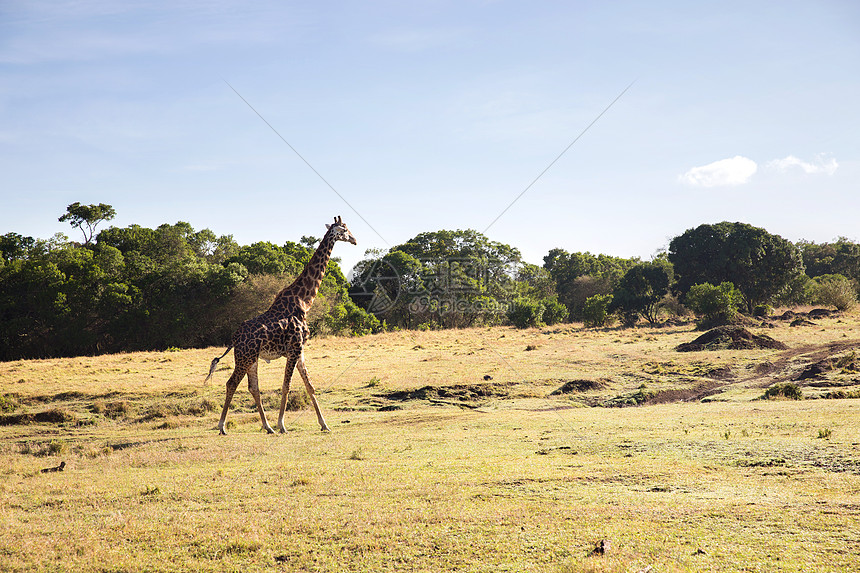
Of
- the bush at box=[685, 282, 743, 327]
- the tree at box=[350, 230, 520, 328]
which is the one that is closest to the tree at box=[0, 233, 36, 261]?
the tree at box=[350, 230, 520, 328]

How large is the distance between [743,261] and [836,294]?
10.9m

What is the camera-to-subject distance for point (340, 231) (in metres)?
17.5

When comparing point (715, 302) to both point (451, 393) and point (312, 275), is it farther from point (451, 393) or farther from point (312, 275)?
point (312, 275)

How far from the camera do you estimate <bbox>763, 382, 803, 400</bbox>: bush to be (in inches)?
744

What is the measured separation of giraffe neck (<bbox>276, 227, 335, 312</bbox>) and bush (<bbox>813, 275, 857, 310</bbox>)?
61355mm

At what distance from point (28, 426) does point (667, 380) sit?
75.0ft

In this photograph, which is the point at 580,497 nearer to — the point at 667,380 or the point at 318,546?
the point at 318,546

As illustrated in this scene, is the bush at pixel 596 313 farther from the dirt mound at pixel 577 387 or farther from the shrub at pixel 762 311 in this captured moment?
the dirt mound at pixel 577 387

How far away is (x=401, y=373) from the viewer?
89.9ft

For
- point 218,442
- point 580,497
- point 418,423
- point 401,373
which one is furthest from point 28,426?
point 580,497

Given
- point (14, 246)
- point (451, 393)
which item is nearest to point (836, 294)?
point (451, 393)

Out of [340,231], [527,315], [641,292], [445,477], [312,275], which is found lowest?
[445,477]

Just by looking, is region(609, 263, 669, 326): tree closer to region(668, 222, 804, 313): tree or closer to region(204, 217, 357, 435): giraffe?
region(668, 222, 804, 313): tree

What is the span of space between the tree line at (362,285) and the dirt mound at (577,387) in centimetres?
2894
